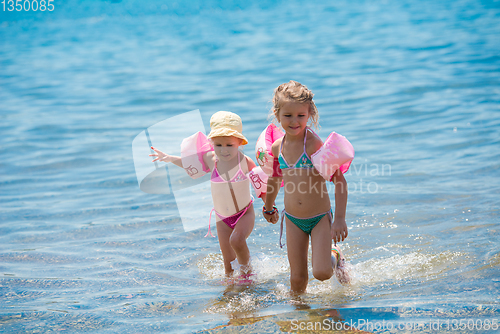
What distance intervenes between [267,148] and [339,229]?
3.42 feet

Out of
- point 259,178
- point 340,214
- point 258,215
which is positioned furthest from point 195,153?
point 258,215

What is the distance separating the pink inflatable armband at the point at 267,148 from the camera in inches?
181

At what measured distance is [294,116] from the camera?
4.17m

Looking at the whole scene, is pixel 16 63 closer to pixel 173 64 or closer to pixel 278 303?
pixel 173 64

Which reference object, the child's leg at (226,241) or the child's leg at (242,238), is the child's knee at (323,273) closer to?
the child's leg at (242,238)

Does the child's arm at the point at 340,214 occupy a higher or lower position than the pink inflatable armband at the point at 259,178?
lower

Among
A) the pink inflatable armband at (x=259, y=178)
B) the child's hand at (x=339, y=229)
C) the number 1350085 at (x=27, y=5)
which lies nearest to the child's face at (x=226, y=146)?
the pink inflatable armband at (x=259, y=178)

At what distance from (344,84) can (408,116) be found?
462 centimetres

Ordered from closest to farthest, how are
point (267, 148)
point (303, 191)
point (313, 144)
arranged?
point (313, 144) < point (303, 191) < point (267, 148)

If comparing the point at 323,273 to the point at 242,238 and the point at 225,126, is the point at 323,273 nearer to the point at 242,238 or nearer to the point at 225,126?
the point at 242,238

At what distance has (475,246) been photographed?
17.3ft

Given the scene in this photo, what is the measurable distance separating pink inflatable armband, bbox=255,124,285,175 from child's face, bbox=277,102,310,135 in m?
0.45

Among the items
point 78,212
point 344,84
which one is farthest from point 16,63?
point 78,212

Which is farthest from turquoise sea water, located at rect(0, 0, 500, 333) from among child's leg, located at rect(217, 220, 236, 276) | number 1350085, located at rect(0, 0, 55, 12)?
number 1350085, located at rect(0, 0, 55, 12)
